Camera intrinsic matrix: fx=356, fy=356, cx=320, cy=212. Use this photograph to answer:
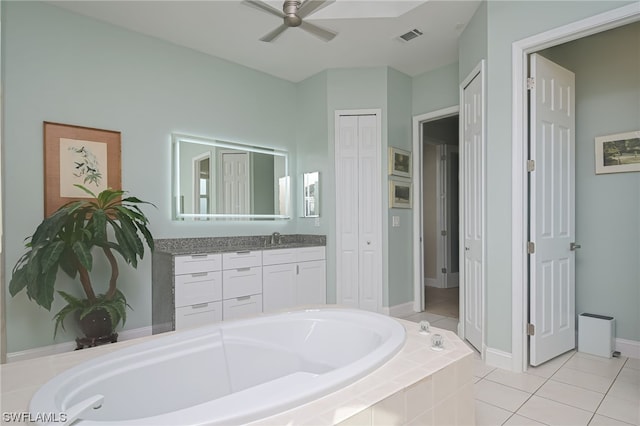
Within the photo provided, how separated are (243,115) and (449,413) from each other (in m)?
3.52

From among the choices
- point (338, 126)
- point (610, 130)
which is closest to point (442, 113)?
point (338, 126)

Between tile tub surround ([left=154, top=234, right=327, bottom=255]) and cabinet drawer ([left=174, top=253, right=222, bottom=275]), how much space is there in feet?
0.23

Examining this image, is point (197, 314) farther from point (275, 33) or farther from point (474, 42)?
point (474, 42)

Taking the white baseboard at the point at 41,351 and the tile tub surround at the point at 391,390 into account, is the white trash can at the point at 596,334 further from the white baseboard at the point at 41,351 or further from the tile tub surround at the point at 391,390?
the white baseboard at the point at 41,351

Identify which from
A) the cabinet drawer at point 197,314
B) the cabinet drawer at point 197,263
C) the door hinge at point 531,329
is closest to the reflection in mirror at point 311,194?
the cabinet drawer at point 197,263

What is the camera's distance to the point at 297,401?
116 cm

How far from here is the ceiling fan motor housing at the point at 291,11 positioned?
2225 millimetres

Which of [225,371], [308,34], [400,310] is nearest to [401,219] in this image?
[400,310]

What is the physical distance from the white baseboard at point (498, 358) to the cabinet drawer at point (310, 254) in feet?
6.15

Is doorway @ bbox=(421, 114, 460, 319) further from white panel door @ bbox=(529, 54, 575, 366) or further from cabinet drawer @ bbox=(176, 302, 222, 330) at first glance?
cabinet drawer @ bbox=(176, 302, 222, 330)

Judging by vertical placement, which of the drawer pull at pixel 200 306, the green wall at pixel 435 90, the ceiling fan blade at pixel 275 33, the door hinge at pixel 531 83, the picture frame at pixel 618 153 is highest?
the green wall at pixel 435 90

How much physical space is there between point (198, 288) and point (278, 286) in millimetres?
833

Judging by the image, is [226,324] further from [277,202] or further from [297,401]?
[277,202]

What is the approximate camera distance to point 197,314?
9.84ft
